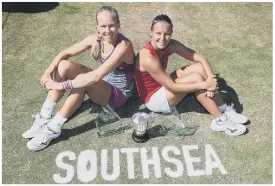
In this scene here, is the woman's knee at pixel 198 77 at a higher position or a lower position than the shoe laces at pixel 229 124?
higher

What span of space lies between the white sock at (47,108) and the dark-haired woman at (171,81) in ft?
4.16

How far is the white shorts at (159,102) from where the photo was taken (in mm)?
5359

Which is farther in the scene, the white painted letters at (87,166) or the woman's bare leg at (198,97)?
the woman's bare leg at (198,97)

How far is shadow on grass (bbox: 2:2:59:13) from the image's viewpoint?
8.48 meters

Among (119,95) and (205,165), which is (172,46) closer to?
(119,95)

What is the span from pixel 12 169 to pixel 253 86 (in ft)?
12.9

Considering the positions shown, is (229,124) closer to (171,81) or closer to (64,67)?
(171,81)

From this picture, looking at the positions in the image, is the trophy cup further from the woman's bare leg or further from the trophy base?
the woman's bare leg

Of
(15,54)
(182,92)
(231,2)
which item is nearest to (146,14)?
(231,2)

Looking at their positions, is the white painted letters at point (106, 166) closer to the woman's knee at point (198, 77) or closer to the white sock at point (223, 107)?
the woman's knee at point (198, 77)

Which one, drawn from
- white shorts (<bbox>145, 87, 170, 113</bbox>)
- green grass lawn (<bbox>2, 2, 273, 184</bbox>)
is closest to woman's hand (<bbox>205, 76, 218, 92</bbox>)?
white shorts (<bbox>145, 87, 170, 113</bbox>)

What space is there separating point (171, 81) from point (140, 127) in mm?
755

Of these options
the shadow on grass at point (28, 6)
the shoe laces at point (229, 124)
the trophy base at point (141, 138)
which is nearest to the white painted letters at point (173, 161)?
the trophy base at point (141, 138)

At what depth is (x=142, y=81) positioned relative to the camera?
5367mm
